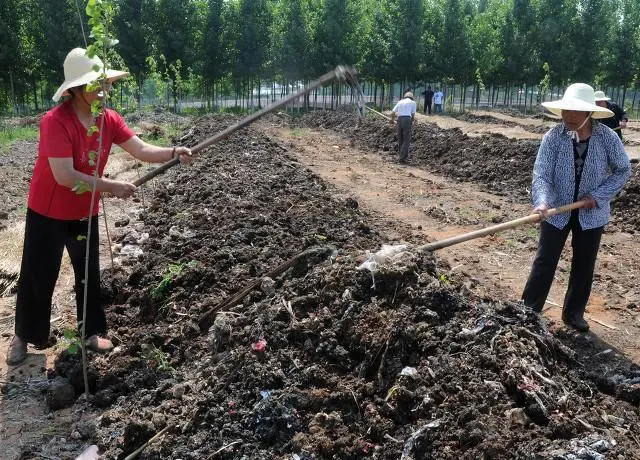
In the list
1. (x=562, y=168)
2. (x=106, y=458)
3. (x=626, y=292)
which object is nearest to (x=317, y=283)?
(x=106, y=458)

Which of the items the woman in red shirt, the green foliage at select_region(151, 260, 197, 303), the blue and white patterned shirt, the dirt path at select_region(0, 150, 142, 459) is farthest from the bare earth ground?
the blue and white patterned shirt

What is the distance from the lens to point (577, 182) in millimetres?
4395

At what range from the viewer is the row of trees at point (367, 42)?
32.2 m

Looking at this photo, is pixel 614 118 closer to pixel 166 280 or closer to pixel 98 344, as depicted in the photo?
pixel 166 280

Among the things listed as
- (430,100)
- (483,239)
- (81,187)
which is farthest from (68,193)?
(430,100)

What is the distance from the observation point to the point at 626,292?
569 centimetres

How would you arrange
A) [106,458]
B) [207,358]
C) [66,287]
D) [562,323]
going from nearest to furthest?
[106,458]
[207,358]
[562,323]
[66,287]

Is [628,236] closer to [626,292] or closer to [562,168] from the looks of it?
[626,292]

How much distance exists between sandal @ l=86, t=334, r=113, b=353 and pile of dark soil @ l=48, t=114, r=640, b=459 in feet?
0.39

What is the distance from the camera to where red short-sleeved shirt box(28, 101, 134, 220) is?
3645 mm

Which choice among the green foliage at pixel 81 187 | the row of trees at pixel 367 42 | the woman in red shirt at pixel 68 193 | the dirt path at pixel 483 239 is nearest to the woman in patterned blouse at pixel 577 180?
the dirt path at pixel 483 239

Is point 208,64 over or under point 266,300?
over

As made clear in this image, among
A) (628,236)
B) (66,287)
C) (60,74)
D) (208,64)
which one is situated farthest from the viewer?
(208,64)

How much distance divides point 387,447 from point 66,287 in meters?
4.10
